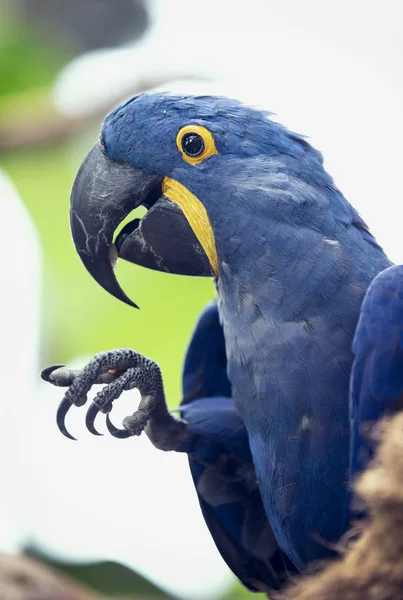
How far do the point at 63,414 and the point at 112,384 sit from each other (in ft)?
0.74

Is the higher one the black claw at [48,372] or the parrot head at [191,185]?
the parrot head at [191,185]

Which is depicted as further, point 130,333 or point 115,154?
point 130,333

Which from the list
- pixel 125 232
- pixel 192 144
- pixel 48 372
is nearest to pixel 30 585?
pixel 48 372

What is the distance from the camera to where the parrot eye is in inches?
102

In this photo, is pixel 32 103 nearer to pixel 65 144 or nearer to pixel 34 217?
pixel 65 144

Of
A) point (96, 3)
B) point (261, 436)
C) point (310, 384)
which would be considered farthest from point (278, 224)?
point (96, 3)

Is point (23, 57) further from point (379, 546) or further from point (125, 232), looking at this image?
point (379, 546)

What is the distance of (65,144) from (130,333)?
1119 millimetres

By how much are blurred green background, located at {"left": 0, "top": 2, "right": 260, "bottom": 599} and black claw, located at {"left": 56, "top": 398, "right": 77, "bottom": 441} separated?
5.34 feet

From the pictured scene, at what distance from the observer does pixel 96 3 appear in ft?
15.6

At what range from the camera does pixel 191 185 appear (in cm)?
Answer: 259

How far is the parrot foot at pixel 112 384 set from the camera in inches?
103

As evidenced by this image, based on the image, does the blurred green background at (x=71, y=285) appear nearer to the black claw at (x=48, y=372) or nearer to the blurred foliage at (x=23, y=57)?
Result: the blurred foliage at (x=23, y=57)

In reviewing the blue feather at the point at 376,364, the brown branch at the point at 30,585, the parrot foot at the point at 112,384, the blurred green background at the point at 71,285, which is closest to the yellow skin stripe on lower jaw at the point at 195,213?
the parrot foot at the point at 112,384
